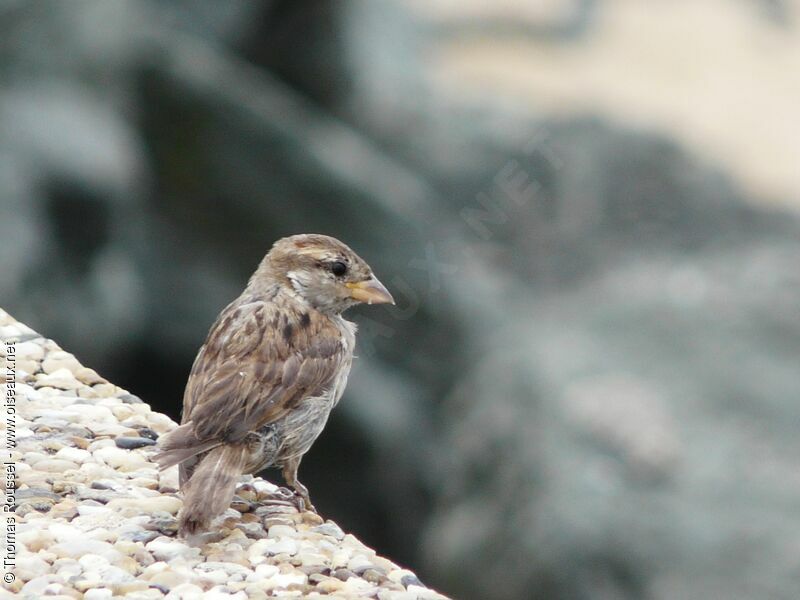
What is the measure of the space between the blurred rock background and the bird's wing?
2.36m

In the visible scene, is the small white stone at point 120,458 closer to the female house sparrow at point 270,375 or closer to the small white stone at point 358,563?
the female house sparrow at point 270,375

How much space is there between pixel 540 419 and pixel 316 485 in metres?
1.12

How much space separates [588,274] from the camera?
730cm

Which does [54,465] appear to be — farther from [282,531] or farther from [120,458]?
[282,531]

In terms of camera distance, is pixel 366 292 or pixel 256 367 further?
pixel 366 292

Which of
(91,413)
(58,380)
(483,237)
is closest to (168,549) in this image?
(91,413)

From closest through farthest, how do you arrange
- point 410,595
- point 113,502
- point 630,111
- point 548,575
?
point 410,595 → point 113,502 → point 548,575 → point 630,111

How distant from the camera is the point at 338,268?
3783 millimetres

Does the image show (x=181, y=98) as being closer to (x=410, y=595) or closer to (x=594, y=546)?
(x=594, y=546)

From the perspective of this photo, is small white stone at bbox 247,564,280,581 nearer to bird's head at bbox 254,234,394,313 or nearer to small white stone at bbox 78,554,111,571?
small white stone at bbox 78,554,111,571

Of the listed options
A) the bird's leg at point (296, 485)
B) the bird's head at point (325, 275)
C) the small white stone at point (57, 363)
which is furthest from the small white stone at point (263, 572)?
the small white stone at point (57, 363)

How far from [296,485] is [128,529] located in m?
0.53

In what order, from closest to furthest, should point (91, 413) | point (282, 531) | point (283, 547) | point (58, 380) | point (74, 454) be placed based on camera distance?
point (283, 547) < point (282, 531) < point (74, 454) < point (91, 413) < point (58, 380)

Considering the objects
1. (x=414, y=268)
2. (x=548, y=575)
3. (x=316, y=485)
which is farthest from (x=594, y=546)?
(x=414, y=268)
